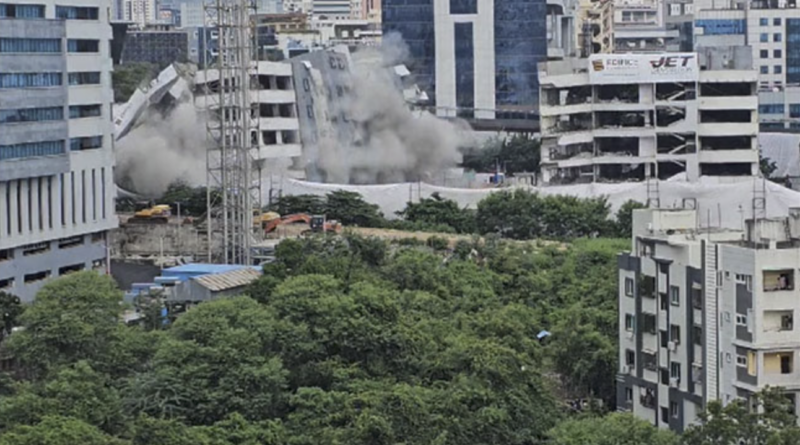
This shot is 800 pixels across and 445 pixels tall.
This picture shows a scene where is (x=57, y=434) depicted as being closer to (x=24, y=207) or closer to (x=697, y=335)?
(x=697, y=335)

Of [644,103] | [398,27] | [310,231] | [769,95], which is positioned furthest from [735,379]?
[769,95]

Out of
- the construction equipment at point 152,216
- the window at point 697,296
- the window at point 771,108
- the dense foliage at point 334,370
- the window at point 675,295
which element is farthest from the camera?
the window at point 771,108

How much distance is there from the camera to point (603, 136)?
4031cm

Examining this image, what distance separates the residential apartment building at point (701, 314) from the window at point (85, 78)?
12835mm

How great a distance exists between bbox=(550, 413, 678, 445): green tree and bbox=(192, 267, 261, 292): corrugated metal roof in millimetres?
9241

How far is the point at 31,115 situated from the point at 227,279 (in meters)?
4.45

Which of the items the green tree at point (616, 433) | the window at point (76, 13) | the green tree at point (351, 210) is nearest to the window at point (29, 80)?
the window at point (76, 13)

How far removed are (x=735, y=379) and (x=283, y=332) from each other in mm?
5758

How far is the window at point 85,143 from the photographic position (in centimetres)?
3189

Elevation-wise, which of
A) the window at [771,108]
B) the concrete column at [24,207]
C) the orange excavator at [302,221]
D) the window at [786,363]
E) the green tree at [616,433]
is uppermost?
the window at [771,108]

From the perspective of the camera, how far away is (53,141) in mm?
31047

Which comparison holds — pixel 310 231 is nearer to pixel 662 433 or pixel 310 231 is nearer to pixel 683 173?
pixel 683 173

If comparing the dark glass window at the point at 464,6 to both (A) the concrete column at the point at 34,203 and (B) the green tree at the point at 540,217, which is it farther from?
(A) the concrete column at the point at 34,203

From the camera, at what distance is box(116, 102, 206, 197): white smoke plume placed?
40688 millimetres
